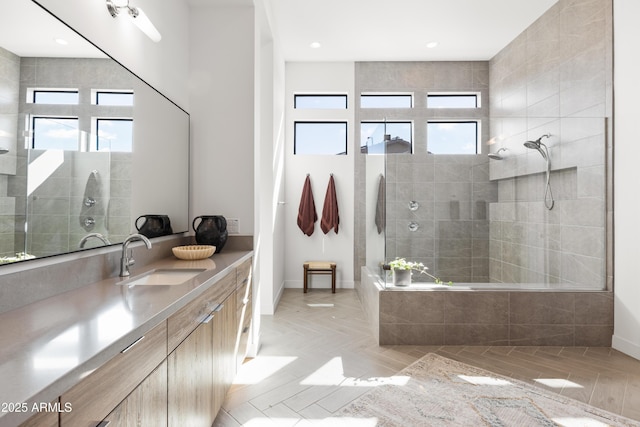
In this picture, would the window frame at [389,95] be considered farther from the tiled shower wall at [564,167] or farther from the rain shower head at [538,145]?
the rain shower head at [538,145]

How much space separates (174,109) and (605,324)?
3922mm

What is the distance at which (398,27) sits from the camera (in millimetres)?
3879

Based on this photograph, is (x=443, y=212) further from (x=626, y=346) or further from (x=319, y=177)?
(x=319, y=177)

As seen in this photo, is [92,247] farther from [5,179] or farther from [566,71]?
[566,71]

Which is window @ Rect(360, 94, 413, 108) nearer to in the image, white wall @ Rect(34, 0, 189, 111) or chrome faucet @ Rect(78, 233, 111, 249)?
white wall @ Rect(34, 0, 189, 111)

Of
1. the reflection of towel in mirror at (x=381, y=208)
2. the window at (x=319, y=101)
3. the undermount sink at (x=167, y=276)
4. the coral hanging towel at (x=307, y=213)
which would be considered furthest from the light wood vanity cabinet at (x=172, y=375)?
the window at (x=319, y=101)

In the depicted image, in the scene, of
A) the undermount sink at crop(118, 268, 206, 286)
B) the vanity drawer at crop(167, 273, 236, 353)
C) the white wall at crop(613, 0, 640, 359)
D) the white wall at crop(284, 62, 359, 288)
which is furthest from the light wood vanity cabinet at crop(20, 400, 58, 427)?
the white wall at crop(284, 62, 359, 288)

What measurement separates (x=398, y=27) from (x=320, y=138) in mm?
1746

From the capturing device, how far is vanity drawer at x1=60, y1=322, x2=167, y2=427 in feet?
2.15

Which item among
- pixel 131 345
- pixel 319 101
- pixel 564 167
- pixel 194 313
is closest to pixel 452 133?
pixel 564 167

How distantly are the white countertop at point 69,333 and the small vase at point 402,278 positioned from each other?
1.91 m

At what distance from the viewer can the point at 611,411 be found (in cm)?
181

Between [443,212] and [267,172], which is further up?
[267,172]

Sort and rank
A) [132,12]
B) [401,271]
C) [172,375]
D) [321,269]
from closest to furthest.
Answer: [172,375] < [132,12] < [401,271] < [321,269]
